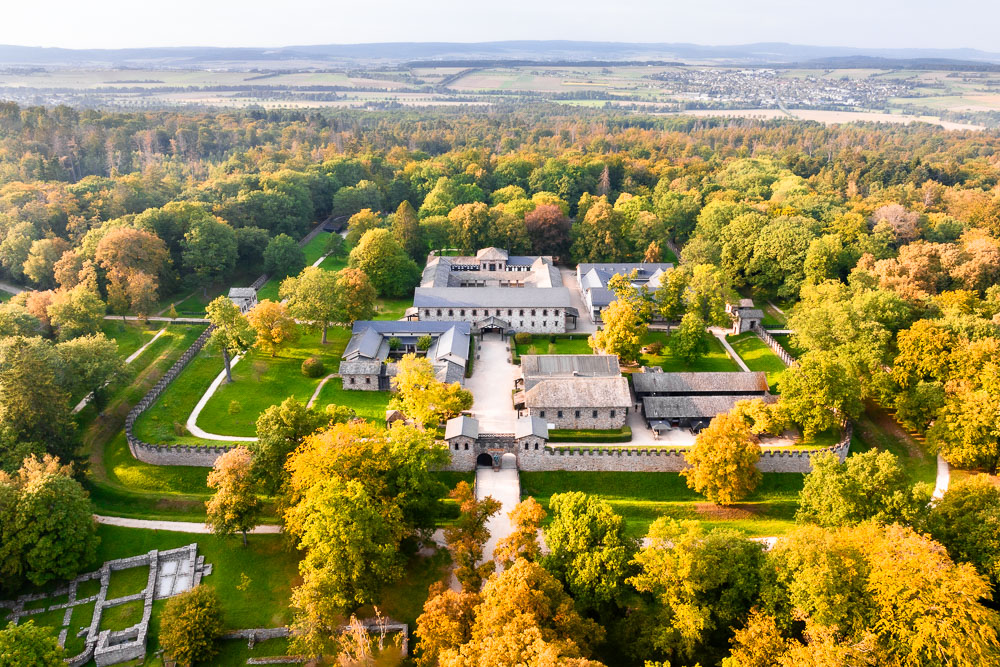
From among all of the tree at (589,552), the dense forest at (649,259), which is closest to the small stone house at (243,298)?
the dense forest at (649,259)

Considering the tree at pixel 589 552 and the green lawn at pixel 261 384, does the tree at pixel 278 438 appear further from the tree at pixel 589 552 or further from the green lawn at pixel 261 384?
the tree at pixel 589 552

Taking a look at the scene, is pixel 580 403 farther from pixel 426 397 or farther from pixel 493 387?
pixel 426 397

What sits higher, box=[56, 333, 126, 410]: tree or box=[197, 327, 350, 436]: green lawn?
box=[56, 333, 126, 410]: tree

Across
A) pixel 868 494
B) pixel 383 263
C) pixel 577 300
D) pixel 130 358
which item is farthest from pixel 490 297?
pixel 868 494

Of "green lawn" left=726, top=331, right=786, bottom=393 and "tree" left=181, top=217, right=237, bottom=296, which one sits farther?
"tree" left=181, top=217, right=237, bottom=296

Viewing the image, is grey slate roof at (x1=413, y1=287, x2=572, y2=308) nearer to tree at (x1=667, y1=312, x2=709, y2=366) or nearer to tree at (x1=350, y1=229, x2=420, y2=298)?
tree at (x1=350, y1=229, x2=420, y2=298)

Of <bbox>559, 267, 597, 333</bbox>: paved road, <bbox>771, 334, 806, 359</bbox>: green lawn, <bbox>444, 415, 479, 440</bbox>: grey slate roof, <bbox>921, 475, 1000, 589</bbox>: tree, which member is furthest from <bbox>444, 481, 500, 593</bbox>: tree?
<bbox>771, 334, 806, 359</bbox>: green lawn
